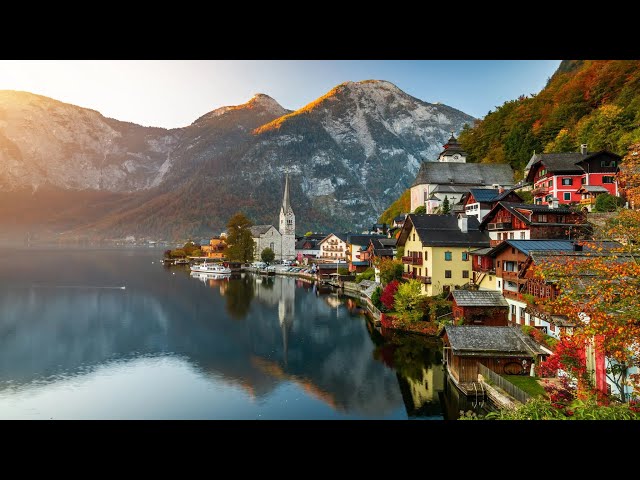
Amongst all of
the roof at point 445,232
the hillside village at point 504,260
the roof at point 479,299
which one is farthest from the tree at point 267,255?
the roof at point 479,299

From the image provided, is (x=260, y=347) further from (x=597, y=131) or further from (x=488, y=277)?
(x=597, y=131)

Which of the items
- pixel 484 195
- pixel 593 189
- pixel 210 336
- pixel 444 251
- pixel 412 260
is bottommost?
pixel 210 336

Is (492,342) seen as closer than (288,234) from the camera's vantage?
Yes

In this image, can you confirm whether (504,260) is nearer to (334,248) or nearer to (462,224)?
(462,224)

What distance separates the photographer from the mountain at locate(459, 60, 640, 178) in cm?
4262

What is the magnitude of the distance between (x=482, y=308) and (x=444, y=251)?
24.0 ft

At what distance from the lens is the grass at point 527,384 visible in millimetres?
15727

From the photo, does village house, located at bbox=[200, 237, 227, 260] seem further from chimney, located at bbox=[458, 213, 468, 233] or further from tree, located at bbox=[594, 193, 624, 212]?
tree, located at bbox=[594, 193, 624, 212]

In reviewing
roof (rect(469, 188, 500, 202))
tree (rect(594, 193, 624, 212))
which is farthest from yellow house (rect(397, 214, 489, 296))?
tree (rect(594, 193, 624, 212))

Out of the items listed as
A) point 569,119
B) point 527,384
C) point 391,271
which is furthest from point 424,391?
point 569,119

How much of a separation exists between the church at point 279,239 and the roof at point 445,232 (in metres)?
63.3

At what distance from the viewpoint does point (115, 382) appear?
73.3 ft

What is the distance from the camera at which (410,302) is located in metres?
30.1
